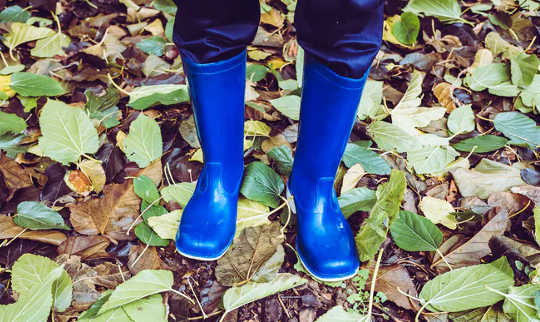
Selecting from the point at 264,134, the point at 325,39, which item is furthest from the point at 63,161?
the point at 325,39

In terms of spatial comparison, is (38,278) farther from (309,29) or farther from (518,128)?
(518,128)

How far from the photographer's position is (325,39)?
56 centimetres

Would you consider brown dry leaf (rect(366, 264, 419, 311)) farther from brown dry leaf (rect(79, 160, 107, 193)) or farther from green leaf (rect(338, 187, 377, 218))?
brown dry leaf (rect(79, 160, 107, 193))

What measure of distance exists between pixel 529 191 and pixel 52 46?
53.7 inches

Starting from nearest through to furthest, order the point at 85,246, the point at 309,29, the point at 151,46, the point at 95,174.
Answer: the point at 309,29
the point at 85,246
the point at 95,174
the point at 151,46

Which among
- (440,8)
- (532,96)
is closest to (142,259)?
(532,96)

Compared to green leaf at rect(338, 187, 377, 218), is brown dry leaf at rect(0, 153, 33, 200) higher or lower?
higher

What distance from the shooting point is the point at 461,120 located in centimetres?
103

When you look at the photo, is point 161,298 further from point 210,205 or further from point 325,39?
point 325,39

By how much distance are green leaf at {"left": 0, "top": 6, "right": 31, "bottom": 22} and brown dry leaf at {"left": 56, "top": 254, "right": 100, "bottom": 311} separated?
92cm

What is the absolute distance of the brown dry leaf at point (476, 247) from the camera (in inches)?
30.2

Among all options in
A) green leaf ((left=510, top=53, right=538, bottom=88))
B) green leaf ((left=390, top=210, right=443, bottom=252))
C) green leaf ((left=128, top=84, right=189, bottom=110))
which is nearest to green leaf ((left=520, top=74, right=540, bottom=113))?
green leaf ((left=510, top=53, right=538, bottom=88))

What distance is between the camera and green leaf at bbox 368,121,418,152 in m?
0.96

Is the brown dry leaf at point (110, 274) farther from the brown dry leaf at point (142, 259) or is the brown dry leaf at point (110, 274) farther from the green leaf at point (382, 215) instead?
the green leaf at point (382, 215)
